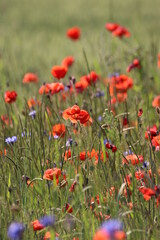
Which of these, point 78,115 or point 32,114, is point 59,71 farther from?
point 78,115

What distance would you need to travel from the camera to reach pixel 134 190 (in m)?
1.68

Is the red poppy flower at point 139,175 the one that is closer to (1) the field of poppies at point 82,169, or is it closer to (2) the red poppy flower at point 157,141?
(1) the field of poppies at point 82,169

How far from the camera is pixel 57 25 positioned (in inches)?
286

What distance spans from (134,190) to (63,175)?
10.6 inches

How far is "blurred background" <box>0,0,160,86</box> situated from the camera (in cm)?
546

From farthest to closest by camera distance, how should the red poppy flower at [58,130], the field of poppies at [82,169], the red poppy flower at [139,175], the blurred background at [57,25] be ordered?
the blurred background at [57,25] → the red poppy flower at [58,130] → the red poppy flower at [139,175] → the field of poppies at [82,169]

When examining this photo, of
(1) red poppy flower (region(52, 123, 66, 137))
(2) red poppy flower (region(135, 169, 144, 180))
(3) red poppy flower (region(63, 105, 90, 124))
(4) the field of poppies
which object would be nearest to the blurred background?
(4) the field of poppies

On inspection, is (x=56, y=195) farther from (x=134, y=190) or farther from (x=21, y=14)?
(x=21, y=14)

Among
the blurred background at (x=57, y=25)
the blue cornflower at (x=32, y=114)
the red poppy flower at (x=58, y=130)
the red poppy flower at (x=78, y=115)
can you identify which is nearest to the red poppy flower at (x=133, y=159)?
the red poppy flower at (x=78, y=115)

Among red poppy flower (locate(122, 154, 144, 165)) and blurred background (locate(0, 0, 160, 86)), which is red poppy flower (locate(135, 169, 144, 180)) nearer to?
red poppy flower (locate(122, 154, 144, 165))

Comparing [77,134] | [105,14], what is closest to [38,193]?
[77,134]

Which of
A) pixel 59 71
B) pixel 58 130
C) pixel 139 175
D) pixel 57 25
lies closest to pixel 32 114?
pixel 58 130

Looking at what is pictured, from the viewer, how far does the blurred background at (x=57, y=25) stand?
5457 millimetres

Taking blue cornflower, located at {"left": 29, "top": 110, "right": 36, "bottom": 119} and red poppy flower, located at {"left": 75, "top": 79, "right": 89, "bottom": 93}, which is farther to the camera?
red poppy flower, located at {"left": 75, "top": 79, "right": 89, "bottom": 93}
